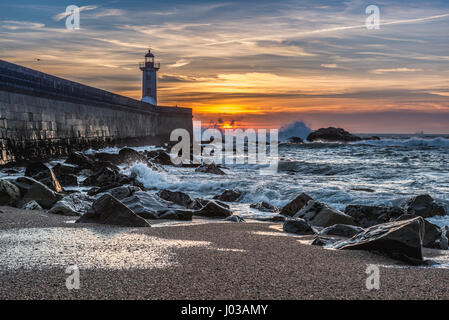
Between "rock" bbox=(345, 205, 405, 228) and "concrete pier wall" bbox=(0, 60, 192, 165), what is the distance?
8.77 metres

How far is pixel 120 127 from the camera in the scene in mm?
25172

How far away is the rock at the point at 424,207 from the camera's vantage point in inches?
246

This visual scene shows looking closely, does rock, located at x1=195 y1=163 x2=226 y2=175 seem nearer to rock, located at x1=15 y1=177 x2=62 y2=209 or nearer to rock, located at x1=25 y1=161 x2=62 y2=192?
rock, located at x1=25 y1=161 x2=62 y2=192

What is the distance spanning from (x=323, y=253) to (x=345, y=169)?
11635mm

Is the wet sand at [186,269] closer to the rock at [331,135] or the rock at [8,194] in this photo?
the rock at [8,194]

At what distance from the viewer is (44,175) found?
758 centimetres

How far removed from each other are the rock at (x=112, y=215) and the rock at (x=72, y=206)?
2.63ft

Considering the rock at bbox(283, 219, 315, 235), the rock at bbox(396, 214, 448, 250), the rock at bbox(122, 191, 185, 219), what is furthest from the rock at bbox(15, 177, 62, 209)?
the rock at bbox(396, 214, 448, 250)

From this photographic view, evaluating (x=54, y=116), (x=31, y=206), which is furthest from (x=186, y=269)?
(x=54, y=116)

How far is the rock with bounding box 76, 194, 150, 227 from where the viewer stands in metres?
4.19

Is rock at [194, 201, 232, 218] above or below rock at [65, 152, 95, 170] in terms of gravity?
below

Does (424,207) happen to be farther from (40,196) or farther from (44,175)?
(44,175)

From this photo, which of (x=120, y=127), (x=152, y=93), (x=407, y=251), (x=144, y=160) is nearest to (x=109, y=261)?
(x=407, y=251)

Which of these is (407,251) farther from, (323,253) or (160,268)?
(160,268)
